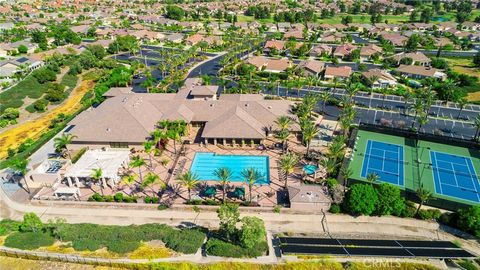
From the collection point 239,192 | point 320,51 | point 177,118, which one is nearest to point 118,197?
point 239,192

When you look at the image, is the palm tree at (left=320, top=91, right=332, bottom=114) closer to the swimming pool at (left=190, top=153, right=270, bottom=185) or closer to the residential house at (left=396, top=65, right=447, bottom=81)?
the swimming pool at (left=190, top=153, right=270, bottom=185)

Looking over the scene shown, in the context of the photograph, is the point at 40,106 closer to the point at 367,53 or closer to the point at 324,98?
the point at 324,98

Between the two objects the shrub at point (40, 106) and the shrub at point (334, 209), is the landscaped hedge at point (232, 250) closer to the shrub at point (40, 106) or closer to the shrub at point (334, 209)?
the shrub at point (334, 209)

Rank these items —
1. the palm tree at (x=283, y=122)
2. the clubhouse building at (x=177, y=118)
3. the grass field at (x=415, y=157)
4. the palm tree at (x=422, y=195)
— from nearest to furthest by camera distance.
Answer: the palm tree at (x=422, y=195) → the grass field at (x=415, y=157) → the palm tree at (x=283, y=122) → the clubhouse building at (x=177, y=118)

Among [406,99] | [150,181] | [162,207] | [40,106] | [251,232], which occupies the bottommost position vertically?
[162,207]

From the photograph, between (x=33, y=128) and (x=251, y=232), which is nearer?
(x=251, y=232)

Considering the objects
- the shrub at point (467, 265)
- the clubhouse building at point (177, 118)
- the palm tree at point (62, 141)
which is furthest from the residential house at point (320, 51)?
the shrub at point (467, 265)
